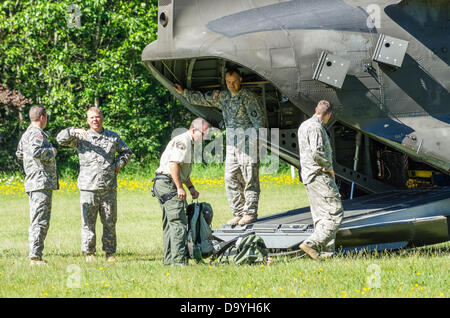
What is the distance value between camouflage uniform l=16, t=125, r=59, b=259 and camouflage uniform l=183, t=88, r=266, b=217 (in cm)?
230

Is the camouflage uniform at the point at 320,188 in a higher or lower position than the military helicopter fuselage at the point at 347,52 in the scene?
lower

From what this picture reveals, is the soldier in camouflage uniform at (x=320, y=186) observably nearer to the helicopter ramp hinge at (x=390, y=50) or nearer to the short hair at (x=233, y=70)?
the helicopter ramp hinge at (x=390, y=50)

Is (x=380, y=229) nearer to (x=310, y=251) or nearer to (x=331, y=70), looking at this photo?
(x=310, y=251)

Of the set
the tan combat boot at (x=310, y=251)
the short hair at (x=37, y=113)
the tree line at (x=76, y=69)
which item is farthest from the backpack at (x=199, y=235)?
the tree line at (x=76, y=69)

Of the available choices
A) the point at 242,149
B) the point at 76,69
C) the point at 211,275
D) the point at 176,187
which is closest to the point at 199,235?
the point at 176,187

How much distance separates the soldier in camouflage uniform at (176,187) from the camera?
25.4ft

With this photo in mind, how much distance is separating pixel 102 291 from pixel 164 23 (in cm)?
384

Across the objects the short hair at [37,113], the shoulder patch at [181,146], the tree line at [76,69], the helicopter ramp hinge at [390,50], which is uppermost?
the tree line at [76,69]

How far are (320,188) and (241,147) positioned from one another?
4.67 ft

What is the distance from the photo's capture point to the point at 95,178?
332 inches

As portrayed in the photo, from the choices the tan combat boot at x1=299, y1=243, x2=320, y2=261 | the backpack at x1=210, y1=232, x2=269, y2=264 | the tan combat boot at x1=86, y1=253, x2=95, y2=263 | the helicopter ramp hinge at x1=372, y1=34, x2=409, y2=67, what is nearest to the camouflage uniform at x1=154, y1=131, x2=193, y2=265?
the backpack at x1=210, y1=232, x2=269, y2=264

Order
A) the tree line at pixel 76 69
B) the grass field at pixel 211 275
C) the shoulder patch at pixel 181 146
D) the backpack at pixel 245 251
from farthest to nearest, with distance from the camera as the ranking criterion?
the tree line at pixel 76 69
the backpack at pixel 245 251
the shoulder patch at pixel 181 146
the grass field at pixel 211 275

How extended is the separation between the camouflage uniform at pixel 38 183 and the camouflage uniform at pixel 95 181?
0.28m

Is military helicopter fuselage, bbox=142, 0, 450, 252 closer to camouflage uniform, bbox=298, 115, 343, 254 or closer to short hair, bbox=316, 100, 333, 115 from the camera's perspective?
short hair, bbox=316, 100, 333, 115
